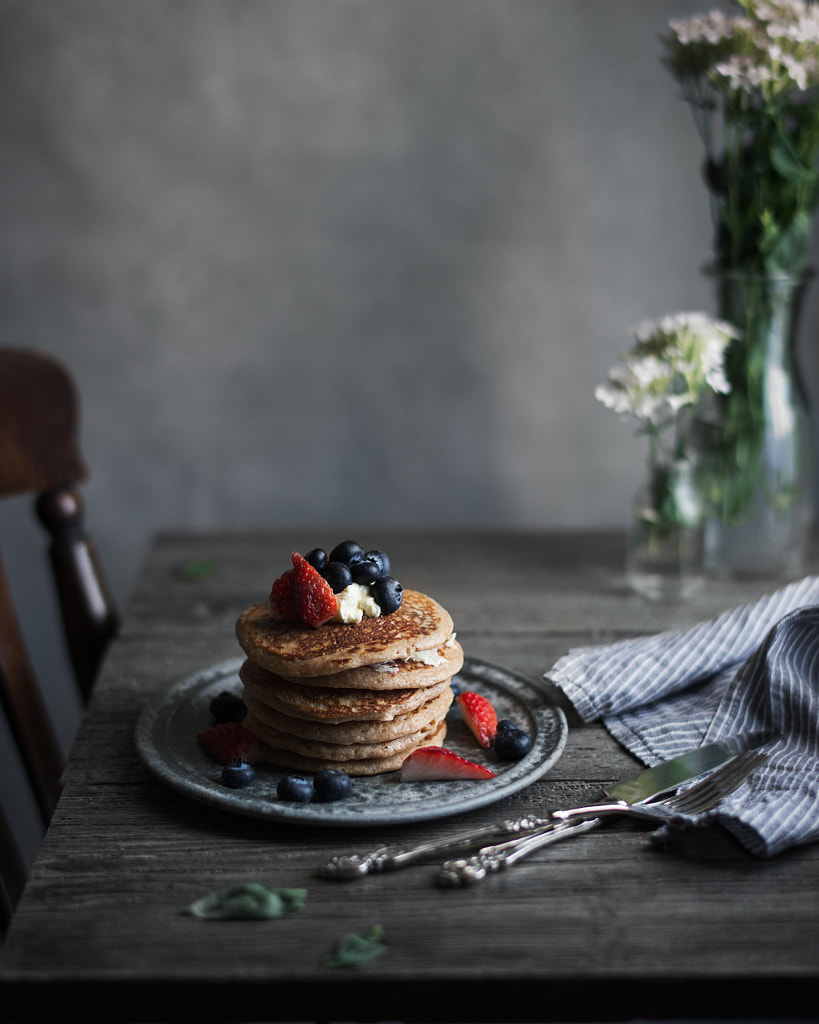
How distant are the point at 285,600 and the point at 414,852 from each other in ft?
1.04

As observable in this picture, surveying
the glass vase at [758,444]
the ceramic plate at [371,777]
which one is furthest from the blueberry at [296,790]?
the glass vase at [758,444]

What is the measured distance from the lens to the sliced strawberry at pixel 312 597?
1.07 metres

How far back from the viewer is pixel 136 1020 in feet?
2.53

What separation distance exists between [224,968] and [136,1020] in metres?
0.08

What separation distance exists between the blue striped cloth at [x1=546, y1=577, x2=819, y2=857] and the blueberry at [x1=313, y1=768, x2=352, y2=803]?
0.33 metres

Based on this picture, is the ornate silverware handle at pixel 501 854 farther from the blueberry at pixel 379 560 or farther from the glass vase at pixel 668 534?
the glass vase at pixel 668 534

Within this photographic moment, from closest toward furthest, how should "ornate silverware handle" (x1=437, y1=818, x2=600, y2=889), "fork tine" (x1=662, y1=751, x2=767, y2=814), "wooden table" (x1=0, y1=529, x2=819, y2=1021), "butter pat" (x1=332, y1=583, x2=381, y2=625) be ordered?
1. "wooden table" (x1=0, y1=529, x2=819, y2=1021)
2. "ornate silverware handle" (x1=437, y1=818, x2=600, y2=889)
3. "fork tine" (x1=662, y1=751, x2=767, y2=814)
4. "butter pat" (x1=332, y1=583, x2=381, y2=625)

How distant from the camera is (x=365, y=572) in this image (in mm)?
1111

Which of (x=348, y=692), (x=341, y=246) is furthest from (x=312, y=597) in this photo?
(x=341, y=246)

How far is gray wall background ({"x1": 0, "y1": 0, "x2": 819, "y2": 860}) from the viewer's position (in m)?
2.36

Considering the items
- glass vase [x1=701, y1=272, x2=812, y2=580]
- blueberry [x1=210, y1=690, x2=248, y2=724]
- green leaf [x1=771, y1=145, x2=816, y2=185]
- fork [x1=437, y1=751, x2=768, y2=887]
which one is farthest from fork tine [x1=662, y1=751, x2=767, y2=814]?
green leaf [x1=771, y1=145, x2=816, y2=185]

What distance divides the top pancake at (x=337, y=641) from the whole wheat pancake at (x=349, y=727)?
5cm

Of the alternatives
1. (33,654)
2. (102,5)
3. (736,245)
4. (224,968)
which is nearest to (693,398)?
(736,245)

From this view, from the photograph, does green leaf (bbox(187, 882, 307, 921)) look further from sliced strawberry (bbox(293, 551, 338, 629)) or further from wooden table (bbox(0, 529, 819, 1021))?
sliced strawberry (bbox(293, 551, 338, 629))
